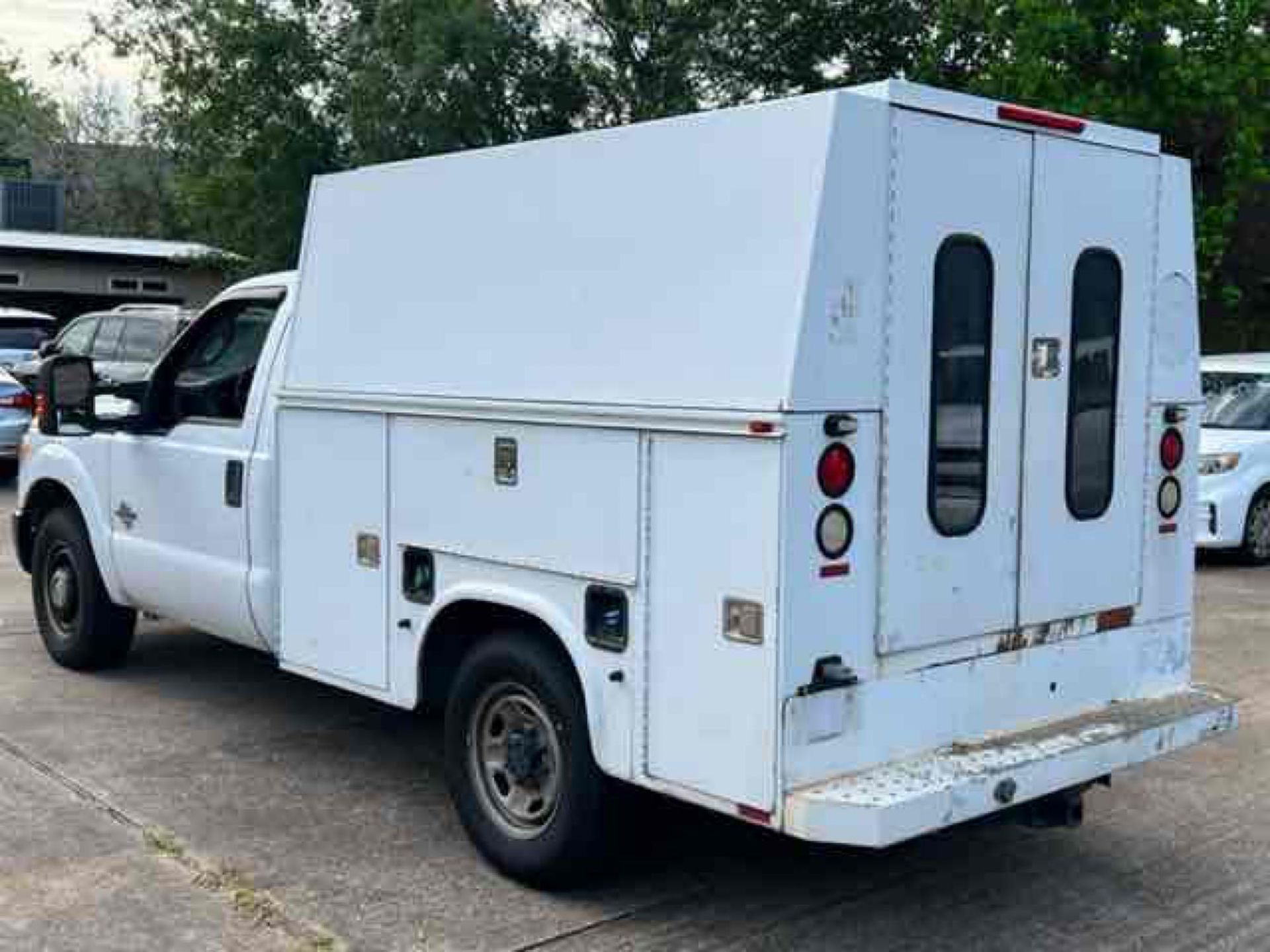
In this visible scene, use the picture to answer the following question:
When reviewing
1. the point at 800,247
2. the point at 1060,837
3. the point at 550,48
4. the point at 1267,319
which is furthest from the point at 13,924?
the point at 1267,319

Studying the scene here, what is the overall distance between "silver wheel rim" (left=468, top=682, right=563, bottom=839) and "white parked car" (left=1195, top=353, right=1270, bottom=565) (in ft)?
27.6

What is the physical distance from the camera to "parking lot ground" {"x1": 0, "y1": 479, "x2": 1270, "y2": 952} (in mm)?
4688

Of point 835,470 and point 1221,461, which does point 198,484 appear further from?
point 1221,461

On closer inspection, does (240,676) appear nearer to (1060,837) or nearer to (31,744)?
(31,744)

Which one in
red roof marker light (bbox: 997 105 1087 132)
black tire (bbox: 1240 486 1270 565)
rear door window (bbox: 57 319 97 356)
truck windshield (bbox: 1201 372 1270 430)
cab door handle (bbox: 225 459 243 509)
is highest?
red roof marker light (bbox: 997 105 1087 132)

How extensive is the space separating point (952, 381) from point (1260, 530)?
902cm

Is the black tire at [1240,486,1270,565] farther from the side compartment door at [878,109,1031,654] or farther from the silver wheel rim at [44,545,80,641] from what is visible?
the silver wheel rim at [44,545,80,641]

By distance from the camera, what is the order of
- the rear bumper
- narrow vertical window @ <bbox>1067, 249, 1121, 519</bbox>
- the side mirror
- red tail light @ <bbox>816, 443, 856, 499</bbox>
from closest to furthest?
1. the rear bumper
2. red tail light @ <bbox>816, 443, 856, 499</bbox>
3. narrow vertical window @ <bbox>1067, 249, 1121, 519</bbox>
4. the side mirror

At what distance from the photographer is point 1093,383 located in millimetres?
5070

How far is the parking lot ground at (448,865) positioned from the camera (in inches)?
185

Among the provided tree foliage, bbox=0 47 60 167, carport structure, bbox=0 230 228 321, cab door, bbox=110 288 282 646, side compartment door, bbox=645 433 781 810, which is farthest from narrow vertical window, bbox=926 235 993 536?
tree foliage, bbox=0 47 60 167

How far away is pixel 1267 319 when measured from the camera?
79.8 feet

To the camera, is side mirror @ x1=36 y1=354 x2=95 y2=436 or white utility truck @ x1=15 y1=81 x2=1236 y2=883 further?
side mirror @ x1=36 y1=354 x2=95 y2=436

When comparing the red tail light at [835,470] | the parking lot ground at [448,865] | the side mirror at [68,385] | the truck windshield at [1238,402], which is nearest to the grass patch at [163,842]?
the parking lot ground at [448,865]
